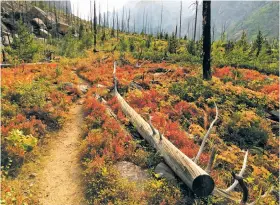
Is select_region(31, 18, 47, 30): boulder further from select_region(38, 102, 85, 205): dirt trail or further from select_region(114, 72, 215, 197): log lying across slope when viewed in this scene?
select_region(114, 72, 215, 197): log lying across slope

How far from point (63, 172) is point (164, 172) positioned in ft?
10.6

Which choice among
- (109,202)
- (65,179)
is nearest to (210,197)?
(109,202)

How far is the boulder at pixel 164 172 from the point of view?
23.2ft

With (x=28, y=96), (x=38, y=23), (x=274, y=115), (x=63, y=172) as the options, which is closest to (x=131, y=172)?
(x=63, y=172)

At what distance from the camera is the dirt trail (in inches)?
265

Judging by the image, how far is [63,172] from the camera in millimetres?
7859

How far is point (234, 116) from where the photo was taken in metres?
11.5

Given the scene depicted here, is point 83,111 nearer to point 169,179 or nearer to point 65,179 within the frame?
point 65,179

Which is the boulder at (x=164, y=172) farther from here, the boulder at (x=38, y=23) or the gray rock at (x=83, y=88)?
the boulder at (x=38, y=23)

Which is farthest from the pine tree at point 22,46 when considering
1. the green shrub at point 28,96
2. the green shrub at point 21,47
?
the green shrub at point 28,96

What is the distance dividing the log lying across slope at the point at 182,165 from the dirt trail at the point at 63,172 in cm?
264

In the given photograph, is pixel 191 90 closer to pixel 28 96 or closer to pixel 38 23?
pixel 28 96

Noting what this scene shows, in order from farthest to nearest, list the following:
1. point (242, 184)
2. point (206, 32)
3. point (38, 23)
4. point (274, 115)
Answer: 1. point (38, 23)
2. point (206, 32)
3. point (274, 115)
4. point (242, 184)

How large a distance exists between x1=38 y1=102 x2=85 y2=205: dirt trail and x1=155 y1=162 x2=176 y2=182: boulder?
7.49ft
